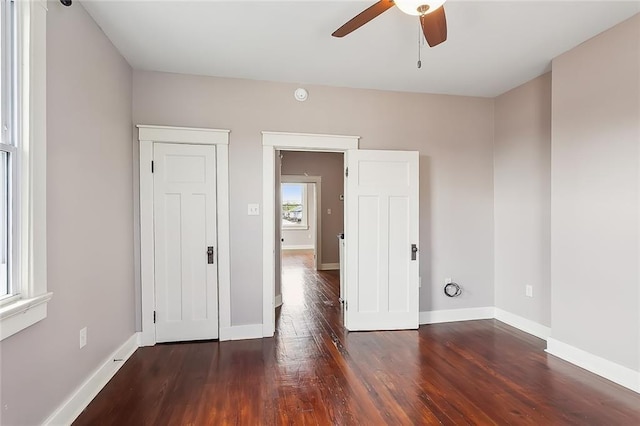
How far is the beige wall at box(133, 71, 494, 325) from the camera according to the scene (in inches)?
124

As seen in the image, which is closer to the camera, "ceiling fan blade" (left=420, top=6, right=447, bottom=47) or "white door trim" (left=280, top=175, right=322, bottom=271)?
"ceiling fan blade" (left=420, top=6, right=447, bottom=47)

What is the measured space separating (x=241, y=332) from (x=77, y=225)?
180cm

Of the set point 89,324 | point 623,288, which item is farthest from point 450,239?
point 89,324

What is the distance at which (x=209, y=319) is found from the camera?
3.15 m

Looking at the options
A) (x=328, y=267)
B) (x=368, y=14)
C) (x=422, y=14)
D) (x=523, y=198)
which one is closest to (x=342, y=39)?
(x=368, y=14)

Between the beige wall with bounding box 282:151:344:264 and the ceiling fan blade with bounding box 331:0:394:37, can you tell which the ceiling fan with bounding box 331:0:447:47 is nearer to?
the ceiling fan blade with bounding box 331:0:394:37

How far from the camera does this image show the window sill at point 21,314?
139cm

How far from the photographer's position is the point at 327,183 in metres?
7.44

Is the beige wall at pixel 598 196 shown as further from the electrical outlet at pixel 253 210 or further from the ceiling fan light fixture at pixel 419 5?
the electrical outlet at pixel 253 210

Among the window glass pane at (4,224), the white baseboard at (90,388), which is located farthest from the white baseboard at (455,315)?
the window glass pane at (4,224)

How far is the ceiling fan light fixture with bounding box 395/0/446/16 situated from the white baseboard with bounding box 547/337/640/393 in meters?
2.81

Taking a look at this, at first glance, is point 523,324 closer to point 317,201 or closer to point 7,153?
point 7,153

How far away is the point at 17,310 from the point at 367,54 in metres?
2.88

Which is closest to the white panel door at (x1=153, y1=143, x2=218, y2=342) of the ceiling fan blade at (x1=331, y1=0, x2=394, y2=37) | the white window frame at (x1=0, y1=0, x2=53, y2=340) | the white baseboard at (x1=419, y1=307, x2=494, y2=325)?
the white window frame at (x1=0, y1=0, x2=53, y2=340)
